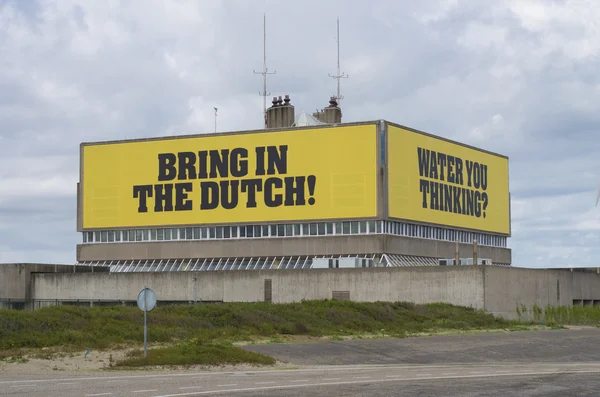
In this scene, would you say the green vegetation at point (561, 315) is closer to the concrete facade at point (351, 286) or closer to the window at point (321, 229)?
the concrete facade at point (351, 286)

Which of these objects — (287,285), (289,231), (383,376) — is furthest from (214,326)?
(289,231)

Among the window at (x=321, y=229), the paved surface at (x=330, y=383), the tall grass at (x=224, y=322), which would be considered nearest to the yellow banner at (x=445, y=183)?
the window at (x=321, y=229)

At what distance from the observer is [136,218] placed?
10544cm

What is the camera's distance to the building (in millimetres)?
94688

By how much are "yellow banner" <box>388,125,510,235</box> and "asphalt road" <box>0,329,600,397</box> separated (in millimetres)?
38796

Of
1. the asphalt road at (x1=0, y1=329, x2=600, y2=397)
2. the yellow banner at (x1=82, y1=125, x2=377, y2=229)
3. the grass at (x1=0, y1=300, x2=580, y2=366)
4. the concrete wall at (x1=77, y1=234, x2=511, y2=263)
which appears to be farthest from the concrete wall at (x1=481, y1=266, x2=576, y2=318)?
the asphalt road at (x1=0, y1=329, x2=600, y2=397)

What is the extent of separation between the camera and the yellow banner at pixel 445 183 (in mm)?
96125

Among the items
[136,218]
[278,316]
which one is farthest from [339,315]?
[136,218]

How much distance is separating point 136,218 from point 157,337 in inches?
2220

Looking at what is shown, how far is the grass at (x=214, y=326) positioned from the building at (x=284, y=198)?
62.0ft

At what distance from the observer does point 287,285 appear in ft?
277

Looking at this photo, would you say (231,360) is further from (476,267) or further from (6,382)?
(476,267)

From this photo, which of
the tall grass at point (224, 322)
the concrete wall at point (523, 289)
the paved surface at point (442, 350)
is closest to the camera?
the tall grass at point (224, 322)

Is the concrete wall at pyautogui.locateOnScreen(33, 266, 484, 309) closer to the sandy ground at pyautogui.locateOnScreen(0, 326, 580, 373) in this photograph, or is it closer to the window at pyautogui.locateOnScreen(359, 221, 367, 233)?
the window at pyautogui.locateOnScreen(359, 221, 367, 233)
